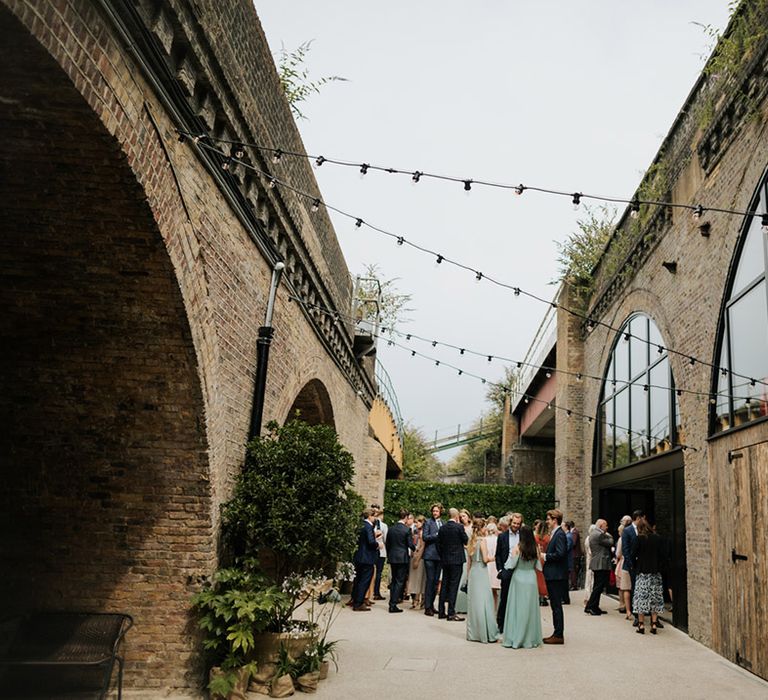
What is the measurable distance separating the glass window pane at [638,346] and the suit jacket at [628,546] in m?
2.96

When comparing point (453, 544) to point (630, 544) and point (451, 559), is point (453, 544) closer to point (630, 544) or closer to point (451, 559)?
point (451, 559)

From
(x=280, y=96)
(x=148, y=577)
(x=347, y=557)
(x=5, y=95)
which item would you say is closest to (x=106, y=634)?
(x=148, y=577)

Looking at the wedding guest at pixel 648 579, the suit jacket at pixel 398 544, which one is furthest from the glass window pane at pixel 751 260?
the suit jacket at pixel 398 544

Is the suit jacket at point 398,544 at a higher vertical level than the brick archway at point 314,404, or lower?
lower

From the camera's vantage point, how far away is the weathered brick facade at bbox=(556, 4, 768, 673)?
27.3ft

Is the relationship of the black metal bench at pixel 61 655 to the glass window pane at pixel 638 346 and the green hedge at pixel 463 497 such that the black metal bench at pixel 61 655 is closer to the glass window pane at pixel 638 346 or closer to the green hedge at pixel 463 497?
the glass window pane at pixel 638 346

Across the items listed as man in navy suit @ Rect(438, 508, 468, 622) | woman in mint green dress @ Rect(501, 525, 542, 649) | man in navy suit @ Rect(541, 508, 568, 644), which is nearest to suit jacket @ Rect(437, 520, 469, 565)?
man in navy suit @ Rect(438, 508, 468, 622)

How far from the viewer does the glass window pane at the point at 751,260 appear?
320 inches

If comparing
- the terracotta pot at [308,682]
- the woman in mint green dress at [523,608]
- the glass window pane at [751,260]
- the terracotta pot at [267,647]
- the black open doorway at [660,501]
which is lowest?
the terracotta pot at [308,682]

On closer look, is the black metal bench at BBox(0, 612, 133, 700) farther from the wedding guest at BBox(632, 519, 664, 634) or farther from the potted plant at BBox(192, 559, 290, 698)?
the wedding guest at BBox(632, 519, 664, 634)

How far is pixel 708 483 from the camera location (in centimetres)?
928

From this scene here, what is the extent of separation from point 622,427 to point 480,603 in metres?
6.29

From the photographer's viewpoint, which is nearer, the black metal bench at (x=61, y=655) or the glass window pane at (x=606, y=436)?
the black metal bench at (x=61, y=655)

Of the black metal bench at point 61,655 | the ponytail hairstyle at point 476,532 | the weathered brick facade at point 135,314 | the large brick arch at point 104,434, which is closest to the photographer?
the weathered brick facade at point 135,314
